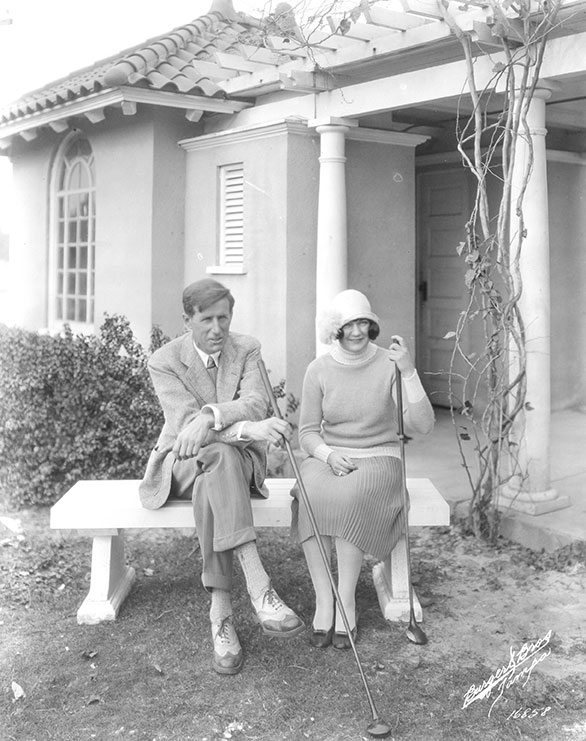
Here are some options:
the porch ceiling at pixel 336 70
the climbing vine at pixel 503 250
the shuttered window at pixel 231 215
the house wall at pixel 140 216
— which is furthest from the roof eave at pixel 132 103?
the climbing vine at pixel 503 250

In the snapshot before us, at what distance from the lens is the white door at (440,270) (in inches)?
363

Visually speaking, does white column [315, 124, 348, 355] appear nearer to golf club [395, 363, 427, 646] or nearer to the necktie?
the necktie

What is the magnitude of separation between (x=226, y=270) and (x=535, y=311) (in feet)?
10.5

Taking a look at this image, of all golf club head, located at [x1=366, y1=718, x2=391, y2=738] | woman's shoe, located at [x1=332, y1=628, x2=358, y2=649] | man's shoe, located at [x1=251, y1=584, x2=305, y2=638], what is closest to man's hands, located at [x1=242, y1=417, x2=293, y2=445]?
man's shoe, located at [x1=251, y1=584, x2=305, y2=638]

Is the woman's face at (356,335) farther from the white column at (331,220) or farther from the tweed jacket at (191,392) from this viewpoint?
the white column at (331,220)

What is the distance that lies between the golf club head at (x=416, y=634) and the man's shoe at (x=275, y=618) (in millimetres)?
584

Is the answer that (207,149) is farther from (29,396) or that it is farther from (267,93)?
(29,396)

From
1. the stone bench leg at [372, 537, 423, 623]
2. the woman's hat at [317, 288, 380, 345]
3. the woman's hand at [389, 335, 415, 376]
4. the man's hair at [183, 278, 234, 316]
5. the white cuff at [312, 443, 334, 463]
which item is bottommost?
the stone bench leg at [372, 537, 423, 623]

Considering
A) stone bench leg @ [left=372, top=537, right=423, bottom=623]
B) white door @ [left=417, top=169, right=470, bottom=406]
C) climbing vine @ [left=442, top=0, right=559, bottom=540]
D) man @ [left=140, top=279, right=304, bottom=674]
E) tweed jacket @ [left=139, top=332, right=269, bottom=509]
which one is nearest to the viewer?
man @ [left=140, top=279, right=304, bottom=674]

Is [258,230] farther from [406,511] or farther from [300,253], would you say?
[406,511]

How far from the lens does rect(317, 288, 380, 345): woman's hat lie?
14.1 ft

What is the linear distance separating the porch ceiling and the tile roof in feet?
0.04

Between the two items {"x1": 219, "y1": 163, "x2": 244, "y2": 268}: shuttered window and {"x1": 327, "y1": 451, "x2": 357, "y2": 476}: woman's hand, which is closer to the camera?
{"x1": 327, "y1": 451, "x2": 357, "y2": 476}: woman's hand
